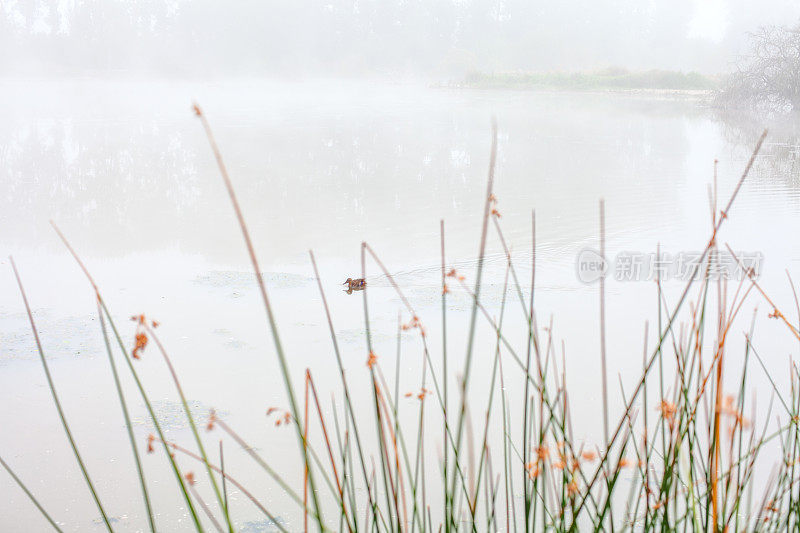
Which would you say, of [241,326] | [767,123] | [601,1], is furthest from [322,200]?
[601,1]

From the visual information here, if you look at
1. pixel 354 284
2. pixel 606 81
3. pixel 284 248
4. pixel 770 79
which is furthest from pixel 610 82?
pixel 354 284

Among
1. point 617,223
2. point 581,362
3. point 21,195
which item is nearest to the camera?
point 581,362

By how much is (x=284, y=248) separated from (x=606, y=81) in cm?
1655

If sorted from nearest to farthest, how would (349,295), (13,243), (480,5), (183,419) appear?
(183,419) → (349,295) → (13,243) → (480,5)

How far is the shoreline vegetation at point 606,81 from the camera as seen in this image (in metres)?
17.6

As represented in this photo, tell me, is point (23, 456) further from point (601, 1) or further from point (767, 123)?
point (601, 1)

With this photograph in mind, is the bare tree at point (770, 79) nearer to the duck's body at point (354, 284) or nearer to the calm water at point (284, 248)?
the calm water at point (284, 248)

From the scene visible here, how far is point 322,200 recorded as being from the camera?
551 centimetres

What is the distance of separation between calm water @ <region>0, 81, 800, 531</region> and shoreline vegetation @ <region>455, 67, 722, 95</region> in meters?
8.57

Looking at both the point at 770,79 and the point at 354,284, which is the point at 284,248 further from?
the point at 770,79

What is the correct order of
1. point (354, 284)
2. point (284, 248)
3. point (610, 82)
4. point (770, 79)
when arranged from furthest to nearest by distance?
point (610, 82)
point (770, 79)
point (284, 248)
point (354, 284)

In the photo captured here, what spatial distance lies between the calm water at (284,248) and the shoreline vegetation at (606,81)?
857 centimetres

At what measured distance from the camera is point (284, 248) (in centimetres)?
409

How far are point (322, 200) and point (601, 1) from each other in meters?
31.0
